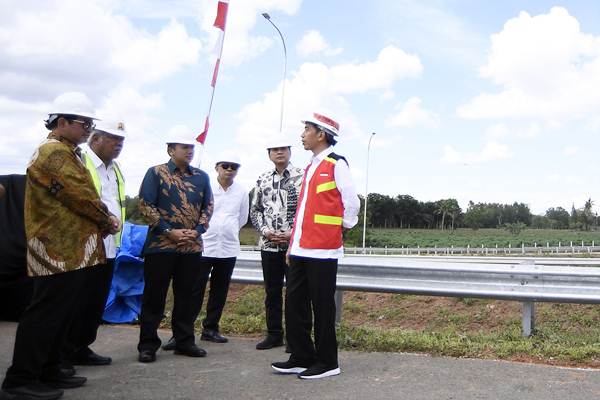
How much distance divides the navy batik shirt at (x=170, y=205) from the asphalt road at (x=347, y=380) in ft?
3.36

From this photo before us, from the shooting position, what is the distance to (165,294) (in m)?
5.59

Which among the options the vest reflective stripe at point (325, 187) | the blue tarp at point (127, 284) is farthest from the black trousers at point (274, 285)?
the blue tarp at point (127, 284)

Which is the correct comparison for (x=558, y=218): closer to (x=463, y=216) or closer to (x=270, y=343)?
(x=463, y=216)

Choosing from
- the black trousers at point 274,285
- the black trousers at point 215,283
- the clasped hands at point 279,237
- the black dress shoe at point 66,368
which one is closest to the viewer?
the black dress shoe at point 66,368

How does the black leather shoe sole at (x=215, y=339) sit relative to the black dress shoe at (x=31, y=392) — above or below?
above

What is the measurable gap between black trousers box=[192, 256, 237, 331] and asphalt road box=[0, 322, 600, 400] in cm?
81

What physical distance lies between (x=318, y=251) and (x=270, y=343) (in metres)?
1.47

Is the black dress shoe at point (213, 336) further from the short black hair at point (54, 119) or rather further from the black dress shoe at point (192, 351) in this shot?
the short black hair at point (54, 119)

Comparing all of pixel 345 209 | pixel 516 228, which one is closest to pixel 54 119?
pixel 345 209

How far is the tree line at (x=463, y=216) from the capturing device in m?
76.7

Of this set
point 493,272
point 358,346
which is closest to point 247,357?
point 358,346

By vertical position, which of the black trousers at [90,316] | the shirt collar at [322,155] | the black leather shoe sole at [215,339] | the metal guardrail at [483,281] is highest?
the shirt collar at [322,155]

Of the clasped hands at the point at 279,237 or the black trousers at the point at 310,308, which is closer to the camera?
the black trousers at the point at 310,308

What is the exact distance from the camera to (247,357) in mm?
5520
